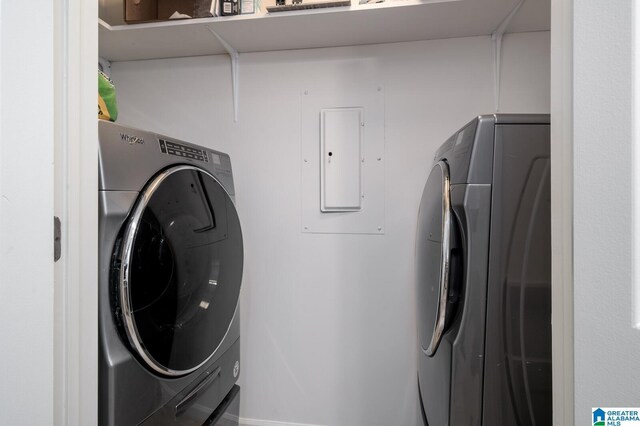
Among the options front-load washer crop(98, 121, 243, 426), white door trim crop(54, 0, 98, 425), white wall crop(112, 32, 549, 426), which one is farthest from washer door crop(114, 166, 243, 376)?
white wall crop(112, 32, 549, 426)

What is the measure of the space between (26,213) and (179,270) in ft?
1.85

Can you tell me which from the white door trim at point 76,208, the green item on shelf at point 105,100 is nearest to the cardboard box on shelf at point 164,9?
the green item on shelf at point 105,100

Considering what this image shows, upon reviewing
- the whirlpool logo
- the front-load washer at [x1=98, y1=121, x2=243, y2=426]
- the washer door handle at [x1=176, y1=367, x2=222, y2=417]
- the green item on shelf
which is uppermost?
the green item on shelf

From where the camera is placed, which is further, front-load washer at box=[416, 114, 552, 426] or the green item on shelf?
the green item on shelf

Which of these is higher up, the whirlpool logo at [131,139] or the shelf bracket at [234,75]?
the shelf bracket at [234,75]

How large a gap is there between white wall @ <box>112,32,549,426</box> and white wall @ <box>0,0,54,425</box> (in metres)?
1.27

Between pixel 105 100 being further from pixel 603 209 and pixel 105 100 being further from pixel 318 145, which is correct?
pixel 603 209

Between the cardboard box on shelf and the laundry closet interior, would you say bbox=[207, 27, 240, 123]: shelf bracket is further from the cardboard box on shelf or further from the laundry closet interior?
the cardboard box on shelf

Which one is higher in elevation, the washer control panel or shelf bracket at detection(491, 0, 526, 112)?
shelf bracket at detection(491, 0, 526, 112)

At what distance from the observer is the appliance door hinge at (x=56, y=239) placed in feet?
1.75

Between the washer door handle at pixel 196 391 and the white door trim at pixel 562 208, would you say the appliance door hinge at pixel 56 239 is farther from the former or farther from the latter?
the white door trim at pixel 562 208

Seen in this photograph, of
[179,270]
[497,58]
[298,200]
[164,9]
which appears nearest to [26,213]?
[179,270]

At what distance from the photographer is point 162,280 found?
3.12 ft

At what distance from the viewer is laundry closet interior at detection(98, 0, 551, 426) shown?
5.20ft
